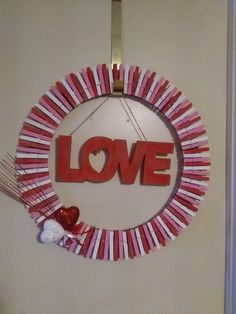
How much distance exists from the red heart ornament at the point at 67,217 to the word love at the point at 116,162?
87 mm

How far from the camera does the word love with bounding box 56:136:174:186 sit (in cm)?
97

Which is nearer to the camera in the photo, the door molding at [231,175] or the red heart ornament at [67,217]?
the red heart ornament at [67,217]

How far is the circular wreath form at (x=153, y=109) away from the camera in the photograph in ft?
3.16

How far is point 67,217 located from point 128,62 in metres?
0.48

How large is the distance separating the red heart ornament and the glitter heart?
0.04 feet

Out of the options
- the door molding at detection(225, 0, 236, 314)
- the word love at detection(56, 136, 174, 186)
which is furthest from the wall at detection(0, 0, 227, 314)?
the word love at detection(56, 136, 174, 186)

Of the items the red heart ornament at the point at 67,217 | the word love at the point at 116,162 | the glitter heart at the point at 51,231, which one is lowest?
the glitter heart at the point at 51,231

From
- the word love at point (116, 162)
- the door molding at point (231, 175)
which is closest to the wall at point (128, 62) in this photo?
the door molding at point (231, 175)

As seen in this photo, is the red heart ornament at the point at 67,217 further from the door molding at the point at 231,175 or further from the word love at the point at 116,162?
the door molding at the point at 231,175

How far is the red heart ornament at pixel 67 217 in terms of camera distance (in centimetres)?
94

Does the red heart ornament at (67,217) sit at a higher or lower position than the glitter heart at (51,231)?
higher

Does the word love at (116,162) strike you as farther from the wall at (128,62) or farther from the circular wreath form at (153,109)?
the wall at (128,62)

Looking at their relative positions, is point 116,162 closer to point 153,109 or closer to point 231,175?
point 153,109

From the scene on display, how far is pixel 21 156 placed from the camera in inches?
37.9
